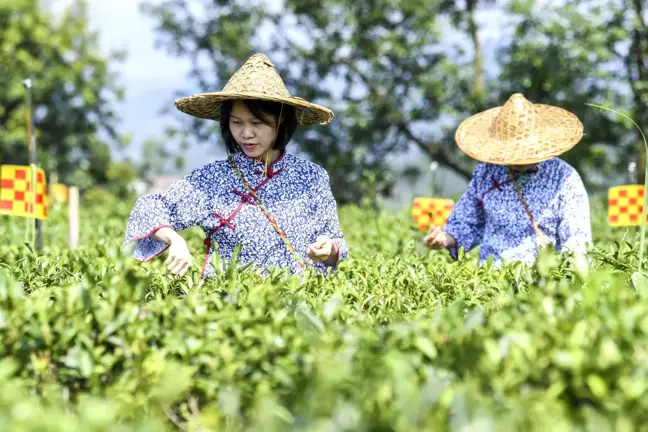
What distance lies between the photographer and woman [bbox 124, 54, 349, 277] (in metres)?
4.00

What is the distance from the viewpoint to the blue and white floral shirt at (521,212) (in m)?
4.69

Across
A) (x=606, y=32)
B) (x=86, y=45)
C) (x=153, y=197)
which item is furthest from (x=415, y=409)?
(x=86, y=45)

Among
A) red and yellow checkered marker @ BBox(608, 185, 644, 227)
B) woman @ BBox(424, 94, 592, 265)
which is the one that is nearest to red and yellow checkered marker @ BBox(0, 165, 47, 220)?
woman @ BBox(424, 94, 592, 265)

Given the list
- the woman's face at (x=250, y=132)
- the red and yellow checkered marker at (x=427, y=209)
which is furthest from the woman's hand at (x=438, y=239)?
the red and yellow checkered marker at (x=427, y=209)

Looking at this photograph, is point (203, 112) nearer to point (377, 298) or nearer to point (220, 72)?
point (377, 298)

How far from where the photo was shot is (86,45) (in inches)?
1522

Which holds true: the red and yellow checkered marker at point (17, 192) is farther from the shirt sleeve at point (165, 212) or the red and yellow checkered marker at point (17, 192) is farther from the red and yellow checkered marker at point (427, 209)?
the red and yellow checkered marker at point (427, 209)

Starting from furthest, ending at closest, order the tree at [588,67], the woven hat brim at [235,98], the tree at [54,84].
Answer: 1. the tree at [54,84]
2. the tree at [588,67]
3. the woven hat brim at [235,98]

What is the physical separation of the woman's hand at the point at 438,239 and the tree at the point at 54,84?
32.3m

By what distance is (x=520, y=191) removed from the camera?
4.84 metres

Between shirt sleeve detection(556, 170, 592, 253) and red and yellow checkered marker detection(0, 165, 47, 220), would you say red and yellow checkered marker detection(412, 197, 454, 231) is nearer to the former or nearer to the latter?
shirt sleeve detection(556, 170, 592, 253)

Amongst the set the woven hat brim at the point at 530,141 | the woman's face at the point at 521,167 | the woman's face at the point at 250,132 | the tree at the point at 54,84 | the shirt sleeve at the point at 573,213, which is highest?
the woman's face at the point at 250,132

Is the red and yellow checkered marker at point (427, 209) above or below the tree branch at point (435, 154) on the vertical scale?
above

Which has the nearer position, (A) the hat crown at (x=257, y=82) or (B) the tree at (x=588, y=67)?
(A) the hat crown at (x=257, y=82)
